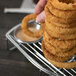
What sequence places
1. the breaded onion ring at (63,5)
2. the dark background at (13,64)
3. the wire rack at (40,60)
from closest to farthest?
the breaded onion ring at (63,5)
the wire rack at (40,60)
the dark background at (13,64)

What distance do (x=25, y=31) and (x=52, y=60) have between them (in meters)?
0.23

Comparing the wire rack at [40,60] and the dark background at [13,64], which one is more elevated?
the wire rack at [40,60]

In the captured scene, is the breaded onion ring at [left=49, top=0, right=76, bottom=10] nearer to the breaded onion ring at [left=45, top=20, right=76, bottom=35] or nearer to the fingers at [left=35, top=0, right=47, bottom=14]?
the breaded onion ring at [left=45, top=20, right=76, bottom=35]

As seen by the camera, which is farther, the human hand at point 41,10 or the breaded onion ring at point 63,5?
the human hand at point 41,10

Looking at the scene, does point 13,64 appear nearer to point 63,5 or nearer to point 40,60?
point 40,60

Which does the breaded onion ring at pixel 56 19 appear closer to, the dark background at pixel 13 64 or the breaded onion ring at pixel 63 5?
the breaded onion ring at pixel 63 5

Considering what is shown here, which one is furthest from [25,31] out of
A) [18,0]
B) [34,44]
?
[18,0]

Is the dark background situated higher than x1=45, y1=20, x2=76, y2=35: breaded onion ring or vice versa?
x1=45, y1=20, x2=76, y2=35: breaded onion ring

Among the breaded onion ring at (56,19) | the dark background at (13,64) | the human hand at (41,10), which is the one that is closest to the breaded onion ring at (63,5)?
the breaded onion ring at (56,19)

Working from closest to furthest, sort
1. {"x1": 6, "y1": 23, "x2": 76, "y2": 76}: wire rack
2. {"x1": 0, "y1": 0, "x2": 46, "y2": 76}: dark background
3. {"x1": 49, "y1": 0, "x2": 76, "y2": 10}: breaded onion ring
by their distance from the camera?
{"x1": 49, "y1": 0, "x2": 76, "y2": 10}: breaded onion ring < {"x1": 6, "y1": 23, "x2": 76, "y2": 76}: wire rack < {"x1": 0, "y1": 0, "x2": 46, "y2": 76}: dark background

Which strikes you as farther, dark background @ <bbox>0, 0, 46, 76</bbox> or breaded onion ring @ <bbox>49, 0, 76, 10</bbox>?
dark background @ <bbox>0, 0, 46, 76</bbox>

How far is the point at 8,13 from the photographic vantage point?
130cm

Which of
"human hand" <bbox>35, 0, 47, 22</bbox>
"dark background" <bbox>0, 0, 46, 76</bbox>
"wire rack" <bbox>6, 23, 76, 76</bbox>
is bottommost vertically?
"dark background" <bbox>0, 0, 46, 76</bbox>

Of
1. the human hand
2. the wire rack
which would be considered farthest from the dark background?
the human hand
